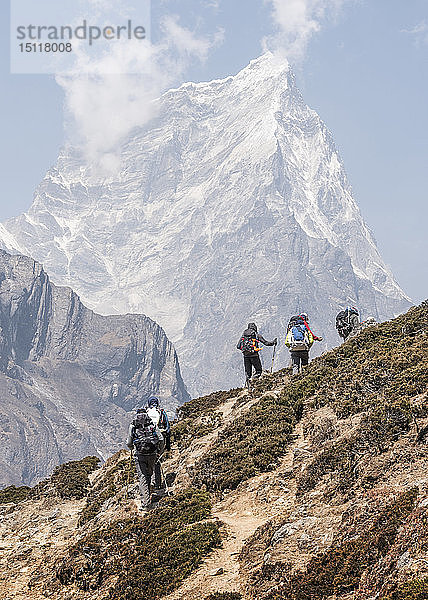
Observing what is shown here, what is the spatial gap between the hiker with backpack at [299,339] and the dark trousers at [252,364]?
77.3 inches

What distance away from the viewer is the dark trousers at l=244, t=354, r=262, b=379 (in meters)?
26.1

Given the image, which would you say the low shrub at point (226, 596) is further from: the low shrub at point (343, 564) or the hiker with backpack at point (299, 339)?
the hiker with backpack at point (299, 339)

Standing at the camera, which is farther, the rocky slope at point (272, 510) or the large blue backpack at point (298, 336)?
the large blue backpack at point (298, 336)

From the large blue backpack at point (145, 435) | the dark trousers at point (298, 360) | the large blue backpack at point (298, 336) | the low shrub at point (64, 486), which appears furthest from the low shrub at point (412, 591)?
the dark trousers at point (298, 360)

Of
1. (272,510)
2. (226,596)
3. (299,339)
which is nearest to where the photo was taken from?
(226,596)

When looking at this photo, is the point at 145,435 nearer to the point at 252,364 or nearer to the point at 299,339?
the point at 299,339

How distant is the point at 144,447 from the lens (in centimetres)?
1606

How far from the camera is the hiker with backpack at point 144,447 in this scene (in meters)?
16.0

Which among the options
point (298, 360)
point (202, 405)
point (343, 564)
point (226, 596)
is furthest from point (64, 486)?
point (343, 564)

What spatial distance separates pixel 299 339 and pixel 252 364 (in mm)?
3395

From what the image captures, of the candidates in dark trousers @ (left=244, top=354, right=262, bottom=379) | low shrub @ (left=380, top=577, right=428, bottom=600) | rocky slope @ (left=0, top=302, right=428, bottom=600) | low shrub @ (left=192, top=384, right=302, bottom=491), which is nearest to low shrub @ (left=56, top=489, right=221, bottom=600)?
rocky slope @ (left=0, top=302, right=428, bottom=600)

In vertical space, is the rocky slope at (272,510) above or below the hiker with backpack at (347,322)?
below

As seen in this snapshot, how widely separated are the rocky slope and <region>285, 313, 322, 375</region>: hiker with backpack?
203 centimetres

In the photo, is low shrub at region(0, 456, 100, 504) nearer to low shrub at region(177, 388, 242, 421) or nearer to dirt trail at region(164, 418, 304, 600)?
low shrub at region(177, 388, 242, 421)
